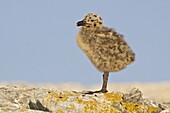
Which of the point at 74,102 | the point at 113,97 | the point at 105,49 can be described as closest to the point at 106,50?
the point at 105,49

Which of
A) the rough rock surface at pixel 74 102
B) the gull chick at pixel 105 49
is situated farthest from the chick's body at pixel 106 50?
the rough rock surface at pixel 74 102

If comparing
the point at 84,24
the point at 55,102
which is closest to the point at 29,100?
the point at 55,102

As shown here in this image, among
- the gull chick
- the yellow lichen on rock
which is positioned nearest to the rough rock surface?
the yellow lichen on rock

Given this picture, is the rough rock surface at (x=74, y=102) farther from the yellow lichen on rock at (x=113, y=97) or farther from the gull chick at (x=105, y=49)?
the gull chick at (x=105, y=49)

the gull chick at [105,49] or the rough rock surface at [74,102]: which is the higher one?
the gull chick at [105,49]

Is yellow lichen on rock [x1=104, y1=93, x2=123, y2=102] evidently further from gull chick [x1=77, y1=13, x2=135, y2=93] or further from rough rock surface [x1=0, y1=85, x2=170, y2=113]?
gull chick [x1=77, y1=13, x2=135, y2=93]

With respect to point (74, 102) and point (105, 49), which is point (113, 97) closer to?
point (74, 102)
